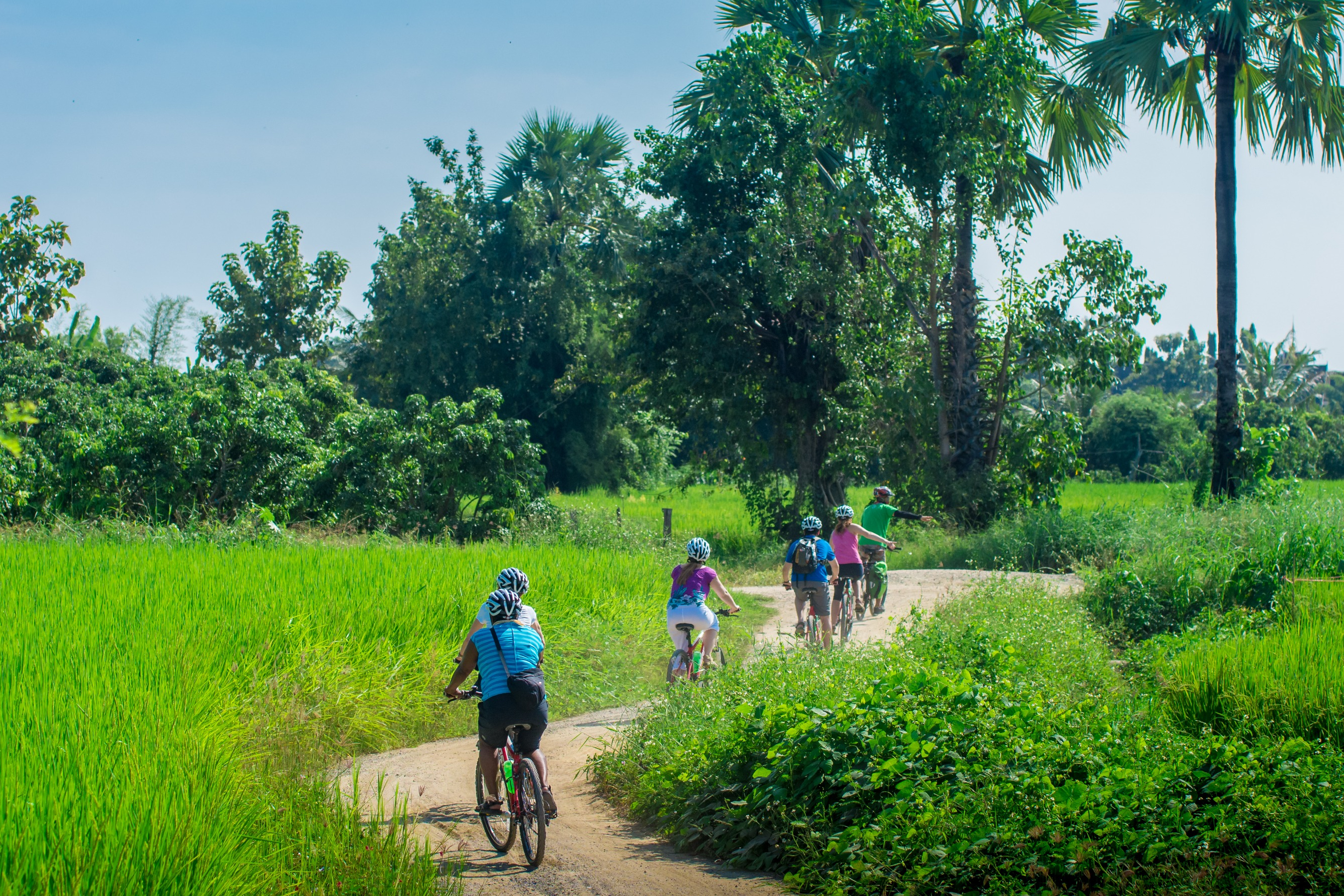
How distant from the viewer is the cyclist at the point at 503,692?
6305 millimetres

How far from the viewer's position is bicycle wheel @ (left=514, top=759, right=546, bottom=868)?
5969 mm

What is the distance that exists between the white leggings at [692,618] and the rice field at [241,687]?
6.05 feet

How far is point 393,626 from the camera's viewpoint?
406 inches

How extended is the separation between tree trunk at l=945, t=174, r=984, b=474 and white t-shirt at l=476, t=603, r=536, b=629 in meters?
18.5

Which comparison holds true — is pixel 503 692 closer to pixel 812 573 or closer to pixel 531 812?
pixel 531 812

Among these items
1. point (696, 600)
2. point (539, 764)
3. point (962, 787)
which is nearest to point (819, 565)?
point (696, 600)

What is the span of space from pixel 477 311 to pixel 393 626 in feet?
107

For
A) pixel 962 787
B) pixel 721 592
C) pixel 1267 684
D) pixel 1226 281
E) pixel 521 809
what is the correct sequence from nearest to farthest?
pixel 962 787, pixel 521 809, pixel 1267 684, pixel 721 592, pixel 1226 281

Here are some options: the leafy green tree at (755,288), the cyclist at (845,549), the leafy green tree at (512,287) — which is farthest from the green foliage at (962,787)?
the leafy green tree at (512,287)

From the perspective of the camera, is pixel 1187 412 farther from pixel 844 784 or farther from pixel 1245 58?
A: pixel 844 784

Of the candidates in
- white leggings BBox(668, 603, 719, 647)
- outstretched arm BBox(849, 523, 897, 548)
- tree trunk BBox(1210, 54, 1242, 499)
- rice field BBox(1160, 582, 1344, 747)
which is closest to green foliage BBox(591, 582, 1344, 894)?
rice field BBox(1160, 582, 1344, 747)

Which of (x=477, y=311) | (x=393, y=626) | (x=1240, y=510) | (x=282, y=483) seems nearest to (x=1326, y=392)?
(x=477, y=311)

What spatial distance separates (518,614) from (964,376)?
18792mm

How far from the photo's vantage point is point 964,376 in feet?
77.0
